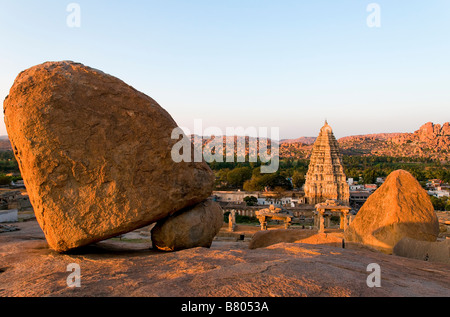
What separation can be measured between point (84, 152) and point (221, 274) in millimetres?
3090

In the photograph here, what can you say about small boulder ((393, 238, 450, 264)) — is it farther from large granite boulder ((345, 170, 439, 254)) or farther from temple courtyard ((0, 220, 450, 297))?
temple courtyard ((0, 220, 450, 297))

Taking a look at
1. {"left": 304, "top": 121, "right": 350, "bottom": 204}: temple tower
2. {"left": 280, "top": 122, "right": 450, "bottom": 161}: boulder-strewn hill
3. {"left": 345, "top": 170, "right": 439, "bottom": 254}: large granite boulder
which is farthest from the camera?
{"left": 280, "top": 122, "right": 450, "bottom": 161}: boulder-strewn hill

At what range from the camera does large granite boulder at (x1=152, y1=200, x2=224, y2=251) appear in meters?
6.10

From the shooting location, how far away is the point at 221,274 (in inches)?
146

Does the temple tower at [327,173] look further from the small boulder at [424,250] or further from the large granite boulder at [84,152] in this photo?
the large granite boulder at [84,152]

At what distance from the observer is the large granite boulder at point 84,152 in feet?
17.2

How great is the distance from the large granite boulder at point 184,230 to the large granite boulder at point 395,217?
3.96 metres

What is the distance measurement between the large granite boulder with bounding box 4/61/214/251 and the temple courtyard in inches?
27.2

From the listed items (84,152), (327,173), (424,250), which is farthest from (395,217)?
(327,173)

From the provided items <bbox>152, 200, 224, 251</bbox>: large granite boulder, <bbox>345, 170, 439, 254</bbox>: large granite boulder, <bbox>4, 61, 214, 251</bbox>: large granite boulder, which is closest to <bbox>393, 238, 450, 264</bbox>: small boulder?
<bbox>345, 170, 439, 254</bbox>: large granite boulder

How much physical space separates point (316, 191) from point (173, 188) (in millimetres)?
39389

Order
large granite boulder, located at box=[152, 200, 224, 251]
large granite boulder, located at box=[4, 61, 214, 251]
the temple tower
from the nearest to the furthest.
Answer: large granite boulder, located at box=[4, 61, 214, 251]
large granite boulder, located at box=[152, 200, 224, 251]
the temple tower
